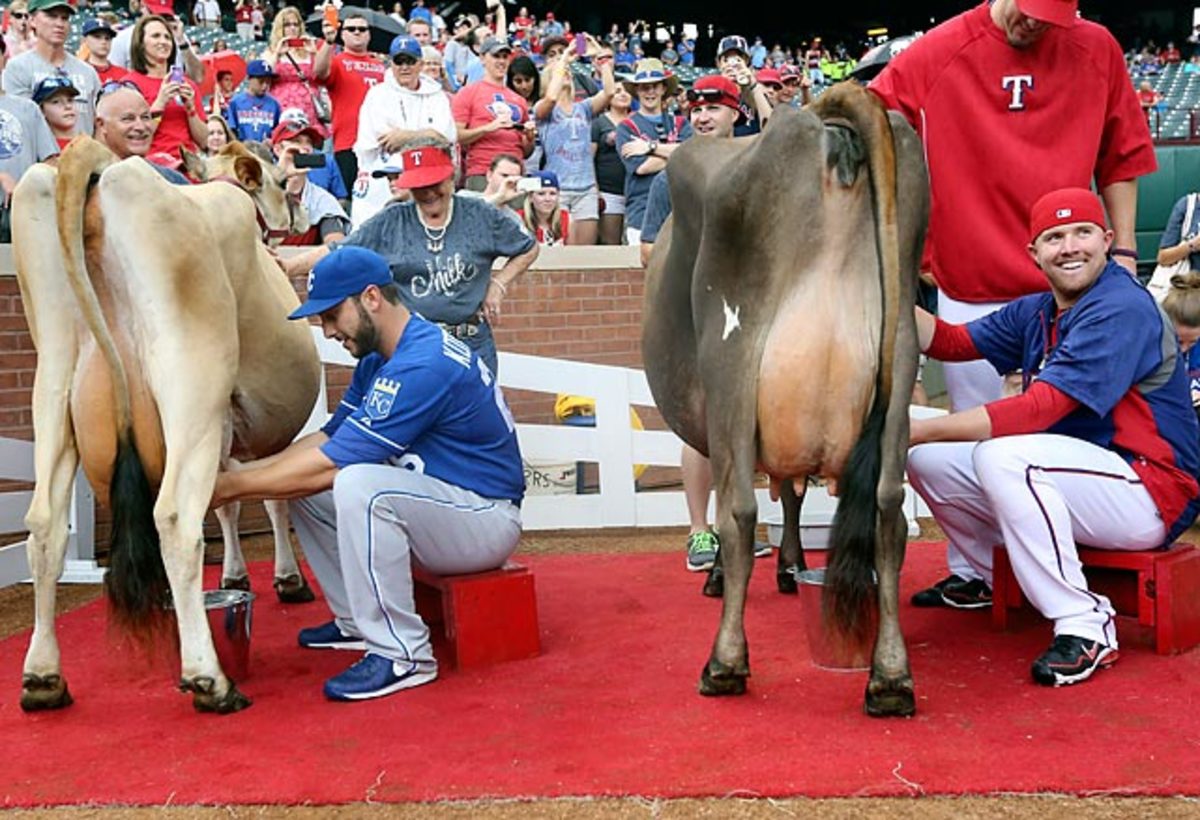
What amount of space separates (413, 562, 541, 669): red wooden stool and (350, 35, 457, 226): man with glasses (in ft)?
15.3

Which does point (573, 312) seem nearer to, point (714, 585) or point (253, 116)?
point (253, 116)

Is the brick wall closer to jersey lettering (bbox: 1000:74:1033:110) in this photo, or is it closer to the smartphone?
the smartphone

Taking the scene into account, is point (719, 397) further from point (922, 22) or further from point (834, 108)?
point (922, 22)

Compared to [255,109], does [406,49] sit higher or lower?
higher

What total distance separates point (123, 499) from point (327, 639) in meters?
1.21

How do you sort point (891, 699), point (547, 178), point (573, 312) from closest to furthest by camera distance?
point (891, 699) → point (573, 312) → point (547, 178)

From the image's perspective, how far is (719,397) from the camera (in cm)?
406

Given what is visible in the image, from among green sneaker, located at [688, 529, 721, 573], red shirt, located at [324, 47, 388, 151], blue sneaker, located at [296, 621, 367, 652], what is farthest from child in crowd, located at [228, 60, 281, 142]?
blue sneaker, located at [296, 621, 367, 652]

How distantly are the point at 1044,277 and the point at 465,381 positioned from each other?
2153 mm

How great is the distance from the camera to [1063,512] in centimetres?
Result: 421

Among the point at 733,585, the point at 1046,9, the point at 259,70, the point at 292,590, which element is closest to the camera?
the point at 733,585

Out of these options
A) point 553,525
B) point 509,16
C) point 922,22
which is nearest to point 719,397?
point 553,525

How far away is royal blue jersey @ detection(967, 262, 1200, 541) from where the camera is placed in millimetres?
4223

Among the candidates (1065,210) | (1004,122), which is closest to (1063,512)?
(1065,210)
